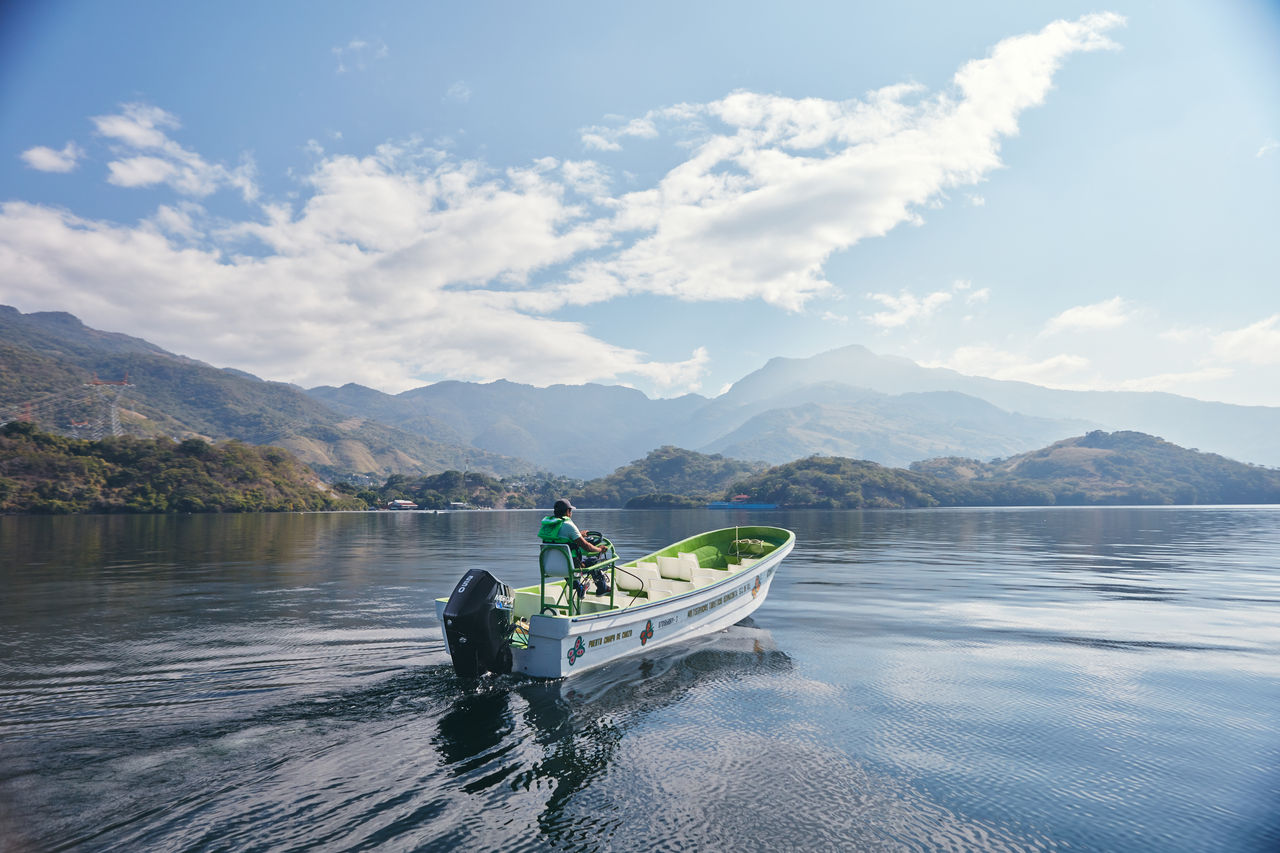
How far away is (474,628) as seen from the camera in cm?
1121

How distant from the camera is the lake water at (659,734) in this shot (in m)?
7.23

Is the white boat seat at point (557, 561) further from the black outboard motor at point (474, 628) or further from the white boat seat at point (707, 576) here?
the white boat seat at point (707, 576)

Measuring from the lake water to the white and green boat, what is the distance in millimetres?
659

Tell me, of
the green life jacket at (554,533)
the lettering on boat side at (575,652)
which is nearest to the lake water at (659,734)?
the lettering on boat side at (575,652)

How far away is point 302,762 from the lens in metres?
8.51

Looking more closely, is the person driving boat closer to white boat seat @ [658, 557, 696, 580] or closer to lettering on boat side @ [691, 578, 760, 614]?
lettering on boat side @ [691, 578, 760, 614]

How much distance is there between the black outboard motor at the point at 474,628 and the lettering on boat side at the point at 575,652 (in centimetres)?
138

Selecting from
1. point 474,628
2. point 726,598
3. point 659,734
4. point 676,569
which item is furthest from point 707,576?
point 474,628

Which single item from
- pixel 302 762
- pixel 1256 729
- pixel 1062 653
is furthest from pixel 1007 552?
pixel 302 762

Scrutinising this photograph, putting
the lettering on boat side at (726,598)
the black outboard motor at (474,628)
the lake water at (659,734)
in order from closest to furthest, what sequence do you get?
the lake water at (659,734) < the black outboard motor at (474,628) < the lettering on boat side at (726,598)

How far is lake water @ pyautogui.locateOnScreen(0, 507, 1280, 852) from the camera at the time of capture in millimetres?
7230

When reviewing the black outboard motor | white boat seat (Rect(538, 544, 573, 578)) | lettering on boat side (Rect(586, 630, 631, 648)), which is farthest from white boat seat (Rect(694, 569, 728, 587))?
the black outboard motor

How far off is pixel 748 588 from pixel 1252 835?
39.7 feet

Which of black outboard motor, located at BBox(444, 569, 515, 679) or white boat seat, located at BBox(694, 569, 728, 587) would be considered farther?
white boat seat, located at BBox(694, 569, 728, 587)
